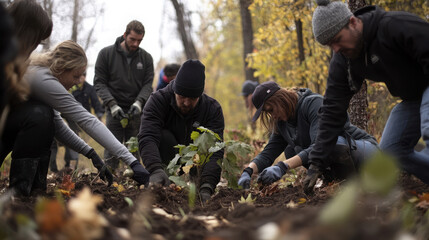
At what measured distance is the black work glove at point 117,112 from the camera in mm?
5117

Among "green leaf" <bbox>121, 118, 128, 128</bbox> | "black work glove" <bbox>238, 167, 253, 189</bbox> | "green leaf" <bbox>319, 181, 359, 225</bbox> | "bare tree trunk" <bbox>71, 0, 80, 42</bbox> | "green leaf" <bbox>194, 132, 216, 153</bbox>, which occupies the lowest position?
"black work glove" <bbox>238, 167, 253, 189</bbox>

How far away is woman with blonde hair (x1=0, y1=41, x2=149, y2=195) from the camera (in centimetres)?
260

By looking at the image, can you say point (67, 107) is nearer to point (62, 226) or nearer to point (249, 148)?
point (249, 148)

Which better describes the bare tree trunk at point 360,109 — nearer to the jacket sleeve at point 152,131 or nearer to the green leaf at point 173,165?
the jacket sleeve at point 152,131

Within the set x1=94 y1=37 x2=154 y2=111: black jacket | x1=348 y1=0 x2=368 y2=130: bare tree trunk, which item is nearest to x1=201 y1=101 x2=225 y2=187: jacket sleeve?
x1=348 y1=0 x2=368 y2=130: bare tree trunk

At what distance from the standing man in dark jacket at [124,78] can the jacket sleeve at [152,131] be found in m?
1.63

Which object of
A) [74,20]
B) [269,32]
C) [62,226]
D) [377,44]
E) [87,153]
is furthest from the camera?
[74,20]

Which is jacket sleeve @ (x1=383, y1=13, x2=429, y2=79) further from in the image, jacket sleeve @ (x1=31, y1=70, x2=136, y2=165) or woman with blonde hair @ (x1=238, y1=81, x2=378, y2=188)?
jacket sleeve @ (x1=31, y1=70, x2=136, y2=165)

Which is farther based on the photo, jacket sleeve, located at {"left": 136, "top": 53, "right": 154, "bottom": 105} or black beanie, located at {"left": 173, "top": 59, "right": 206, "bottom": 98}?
jacket sleeve, located at {"left": 136, "top": 53, "right": 154, "bottom": 105}

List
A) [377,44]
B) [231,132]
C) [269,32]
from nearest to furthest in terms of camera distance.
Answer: [377,44]
[231,132]
[269,32]

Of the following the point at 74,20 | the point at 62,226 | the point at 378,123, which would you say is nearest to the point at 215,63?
the point at 74,20

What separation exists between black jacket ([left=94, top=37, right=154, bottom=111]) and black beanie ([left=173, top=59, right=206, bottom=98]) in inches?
83.6

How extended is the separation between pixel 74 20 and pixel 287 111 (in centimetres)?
815

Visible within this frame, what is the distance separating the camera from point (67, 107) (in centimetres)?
288
